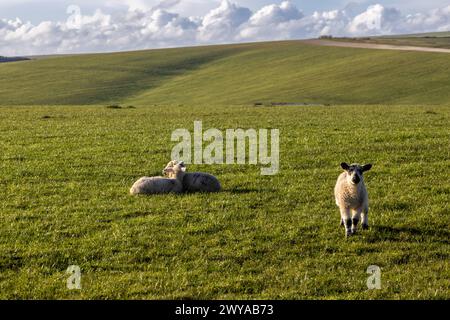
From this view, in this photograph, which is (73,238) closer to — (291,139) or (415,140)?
(291,139)

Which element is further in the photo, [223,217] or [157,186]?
[157,186]

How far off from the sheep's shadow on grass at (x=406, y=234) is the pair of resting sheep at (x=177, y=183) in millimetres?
5806

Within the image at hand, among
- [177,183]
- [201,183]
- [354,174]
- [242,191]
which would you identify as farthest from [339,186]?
[177,183]

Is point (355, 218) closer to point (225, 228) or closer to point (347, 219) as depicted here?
point (347, 219)

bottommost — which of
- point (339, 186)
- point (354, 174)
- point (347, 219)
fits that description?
point (347, 219)

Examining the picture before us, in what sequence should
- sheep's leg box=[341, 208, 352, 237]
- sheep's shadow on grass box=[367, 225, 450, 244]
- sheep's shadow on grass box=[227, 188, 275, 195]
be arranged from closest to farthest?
sheep's shadow on grass box=[367, 225, 450, 244]
sheep's leg box=[341, 208, 352, 237]
sheep's shadow on grass box=[227, 188, 275, 195]

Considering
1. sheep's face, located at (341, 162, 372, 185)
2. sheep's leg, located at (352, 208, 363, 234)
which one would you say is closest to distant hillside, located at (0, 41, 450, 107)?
sheep's face, located at (341, 162, 372, 185)

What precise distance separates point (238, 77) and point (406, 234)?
105251 millimetres

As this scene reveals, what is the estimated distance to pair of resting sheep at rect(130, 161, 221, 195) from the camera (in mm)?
17469

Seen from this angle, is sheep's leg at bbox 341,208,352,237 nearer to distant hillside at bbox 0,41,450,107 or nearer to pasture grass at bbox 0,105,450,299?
pasture grass at bbox 0,105,450,299

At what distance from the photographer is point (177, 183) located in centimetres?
1775

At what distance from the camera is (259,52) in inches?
5640

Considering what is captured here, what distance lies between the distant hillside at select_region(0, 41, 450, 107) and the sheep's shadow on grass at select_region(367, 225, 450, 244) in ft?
229
